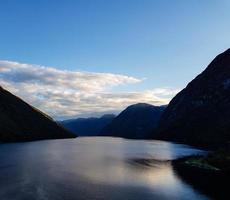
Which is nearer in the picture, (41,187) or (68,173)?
(41,187)

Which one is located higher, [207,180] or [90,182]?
[90,182]

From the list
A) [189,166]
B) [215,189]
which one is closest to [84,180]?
[215,189]

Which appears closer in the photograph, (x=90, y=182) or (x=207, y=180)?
(x=90, y=182)

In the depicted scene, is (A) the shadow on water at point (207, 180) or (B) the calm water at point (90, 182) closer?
(B) the calm water at point (90, 182)

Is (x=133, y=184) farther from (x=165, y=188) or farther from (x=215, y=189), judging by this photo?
(x=215, y=189)

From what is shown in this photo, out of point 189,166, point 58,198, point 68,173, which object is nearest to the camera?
point 58,198

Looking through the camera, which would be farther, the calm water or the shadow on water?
the shadow on water

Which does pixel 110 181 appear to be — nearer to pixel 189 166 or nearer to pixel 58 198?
pixel 58 198

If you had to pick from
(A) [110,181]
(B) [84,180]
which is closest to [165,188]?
(A) [110,181]

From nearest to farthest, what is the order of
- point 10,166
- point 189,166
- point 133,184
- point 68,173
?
point 133,184 < point 68,173 < point 10,166 < point 189,166
